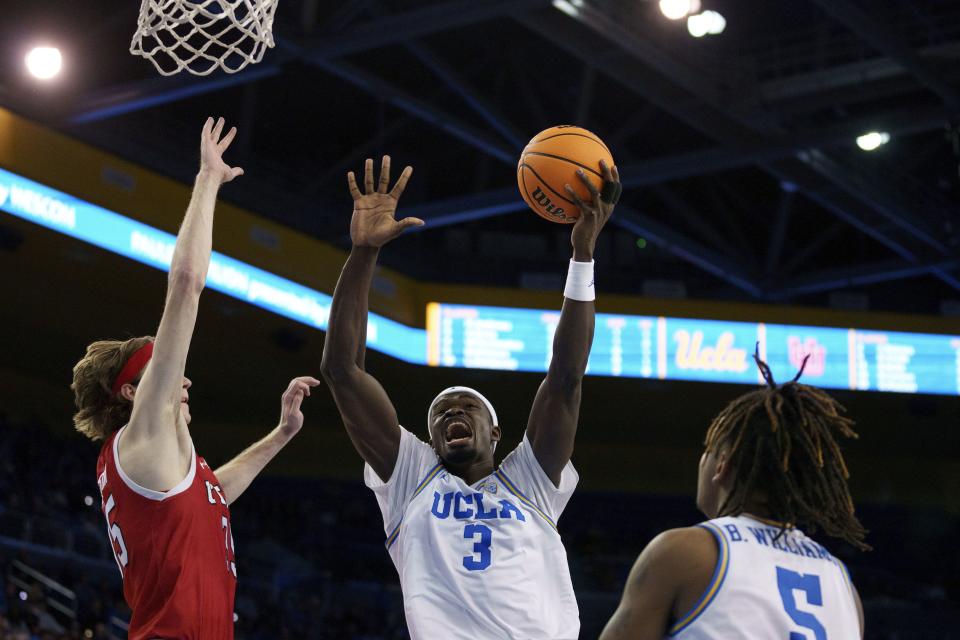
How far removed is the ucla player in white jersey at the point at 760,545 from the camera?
2852mm

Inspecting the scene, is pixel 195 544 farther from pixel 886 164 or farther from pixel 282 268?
pixel 886 164

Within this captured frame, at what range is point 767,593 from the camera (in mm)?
2902

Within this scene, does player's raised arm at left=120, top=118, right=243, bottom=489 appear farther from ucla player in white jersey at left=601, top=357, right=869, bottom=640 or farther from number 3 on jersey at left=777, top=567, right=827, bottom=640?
number 3 on jersey at left=777, top=567, right=827, bottom=640

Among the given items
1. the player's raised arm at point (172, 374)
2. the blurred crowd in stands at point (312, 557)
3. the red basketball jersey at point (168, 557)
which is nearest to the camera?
the player's raised arm at point (172, 374)

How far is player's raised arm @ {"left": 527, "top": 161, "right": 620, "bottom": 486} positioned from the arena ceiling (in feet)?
25.8

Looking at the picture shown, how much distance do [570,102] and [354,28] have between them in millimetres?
4879

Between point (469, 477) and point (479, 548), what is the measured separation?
0.38m

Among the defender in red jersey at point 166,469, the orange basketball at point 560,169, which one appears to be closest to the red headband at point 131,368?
the defender in red jersey at point 166,469

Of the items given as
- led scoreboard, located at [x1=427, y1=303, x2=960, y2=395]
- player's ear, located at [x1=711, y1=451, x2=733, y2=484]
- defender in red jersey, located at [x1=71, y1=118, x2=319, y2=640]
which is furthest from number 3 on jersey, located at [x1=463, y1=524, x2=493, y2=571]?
led scoreboard, located at [x1=427, y1=303, x2=960, y2=395]

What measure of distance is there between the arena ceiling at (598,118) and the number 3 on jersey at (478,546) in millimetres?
8434

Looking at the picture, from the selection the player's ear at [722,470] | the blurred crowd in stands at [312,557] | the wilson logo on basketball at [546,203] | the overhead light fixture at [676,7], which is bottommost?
the blurred crowd in stands at [312,557]

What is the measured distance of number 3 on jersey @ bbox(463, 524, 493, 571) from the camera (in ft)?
13.9

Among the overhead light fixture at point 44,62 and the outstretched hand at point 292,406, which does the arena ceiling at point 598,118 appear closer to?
the overhead light fixture at point 44,62

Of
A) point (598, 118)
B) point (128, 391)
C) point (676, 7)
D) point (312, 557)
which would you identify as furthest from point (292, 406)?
point (598, 118)
